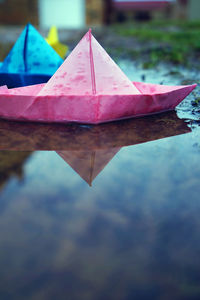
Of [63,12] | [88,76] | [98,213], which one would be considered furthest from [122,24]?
[98,213]

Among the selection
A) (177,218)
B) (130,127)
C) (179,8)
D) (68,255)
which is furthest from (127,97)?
(179,8)

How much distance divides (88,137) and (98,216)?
0.41 metres

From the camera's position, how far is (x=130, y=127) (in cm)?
111

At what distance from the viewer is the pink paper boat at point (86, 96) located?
109 centimetres

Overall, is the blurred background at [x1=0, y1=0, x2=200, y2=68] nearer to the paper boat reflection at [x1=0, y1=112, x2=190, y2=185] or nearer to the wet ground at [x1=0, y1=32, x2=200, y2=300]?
the paper boat reflection at [x1=0, y1=112, x2=190, y2=185]

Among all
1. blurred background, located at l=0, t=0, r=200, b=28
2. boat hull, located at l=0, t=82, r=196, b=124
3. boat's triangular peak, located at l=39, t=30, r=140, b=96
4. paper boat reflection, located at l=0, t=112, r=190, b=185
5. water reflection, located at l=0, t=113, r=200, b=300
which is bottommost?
water reflection, located at l=0, t=113, r=200, b=300

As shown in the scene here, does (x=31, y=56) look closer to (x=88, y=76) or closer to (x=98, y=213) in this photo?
(x=88, y=76)

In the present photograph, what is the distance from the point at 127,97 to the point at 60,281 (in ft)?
2.41

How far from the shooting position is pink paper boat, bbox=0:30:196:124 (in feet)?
3.59

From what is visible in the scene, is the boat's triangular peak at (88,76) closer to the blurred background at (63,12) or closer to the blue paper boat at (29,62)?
the blue paper boat at (29,62)

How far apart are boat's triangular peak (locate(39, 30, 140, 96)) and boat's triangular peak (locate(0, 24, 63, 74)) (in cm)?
35

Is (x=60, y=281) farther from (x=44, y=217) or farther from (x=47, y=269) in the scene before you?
(x=44, y=217)

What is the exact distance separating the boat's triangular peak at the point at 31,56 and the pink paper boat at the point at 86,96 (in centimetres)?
32

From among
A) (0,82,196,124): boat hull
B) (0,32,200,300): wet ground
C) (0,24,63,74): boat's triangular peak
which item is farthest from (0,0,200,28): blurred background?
(0,32,200,300): wet ground
